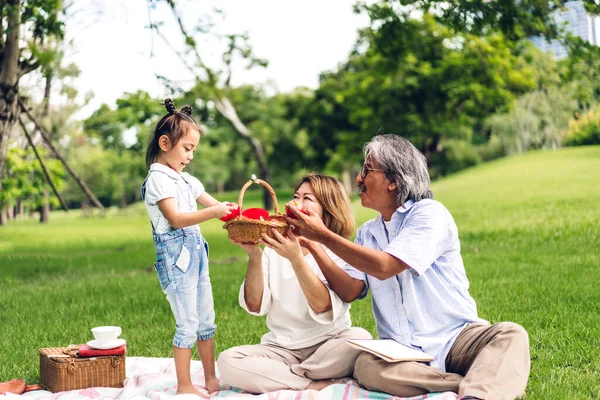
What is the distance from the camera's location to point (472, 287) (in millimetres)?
7633

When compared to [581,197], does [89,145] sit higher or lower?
higher

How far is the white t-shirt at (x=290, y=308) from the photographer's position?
405cm

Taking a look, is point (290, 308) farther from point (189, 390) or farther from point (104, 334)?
point (104, 334)

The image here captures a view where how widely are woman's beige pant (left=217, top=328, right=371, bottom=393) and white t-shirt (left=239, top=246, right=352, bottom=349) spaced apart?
79 millimetres

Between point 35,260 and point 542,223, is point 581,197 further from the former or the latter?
point 35,260

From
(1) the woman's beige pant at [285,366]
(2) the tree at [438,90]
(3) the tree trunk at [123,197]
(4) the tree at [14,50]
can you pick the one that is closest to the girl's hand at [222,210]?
(1) the woman's beige pant at [285,366]

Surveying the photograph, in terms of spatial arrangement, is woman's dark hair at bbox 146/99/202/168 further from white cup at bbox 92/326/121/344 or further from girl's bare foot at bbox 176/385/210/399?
girl's bare foot at bbox 176/385/210/399

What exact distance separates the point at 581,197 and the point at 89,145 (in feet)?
112

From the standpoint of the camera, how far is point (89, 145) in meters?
43.4

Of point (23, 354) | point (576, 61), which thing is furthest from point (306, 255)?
point (576, 61)

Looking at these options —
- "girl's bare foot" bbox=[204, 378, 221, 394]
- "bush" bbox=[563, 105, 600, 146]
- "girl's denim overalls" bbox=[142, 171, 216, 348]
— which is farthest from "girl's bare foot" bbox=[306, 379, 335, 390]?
"bush" bbox=[563, 105, 600, 146]

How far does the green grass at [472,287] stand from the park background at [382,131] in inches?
1.2

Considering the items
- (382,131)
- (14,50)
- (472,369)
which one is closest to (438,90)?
(382,131)

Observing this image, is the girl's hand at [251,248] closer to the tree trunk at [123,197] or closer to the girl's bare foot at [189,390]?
the girl's bare foot at [189,390]
